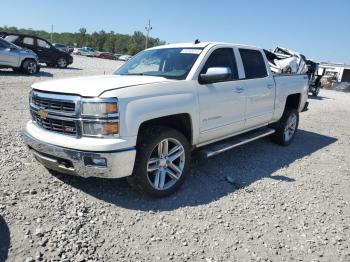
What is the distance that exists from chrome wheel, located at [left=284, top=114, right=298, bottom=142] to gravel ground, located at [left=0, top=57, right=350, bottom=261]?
1.42m

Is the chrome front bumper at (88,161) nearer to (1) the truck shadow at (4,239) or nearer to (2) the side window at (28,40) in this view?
(1) the truck shadow at (4,239)

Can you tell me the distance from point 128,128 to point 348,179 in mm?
3853

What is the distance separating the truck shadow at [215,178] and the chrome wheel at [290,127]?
8.4 inches

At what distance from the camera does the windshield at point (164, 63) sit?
4684 millimetres

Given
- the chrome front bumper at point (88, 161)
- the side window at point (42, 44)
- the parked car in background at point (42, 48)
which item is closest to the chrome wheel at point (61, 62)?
the parked car in background at point (42, 48)

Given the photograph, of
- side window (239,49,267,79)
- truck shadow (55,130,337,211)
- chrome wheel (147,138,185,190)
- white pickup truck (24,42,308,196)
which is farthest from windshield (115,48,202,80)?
truck shadow (55,130,337,211)

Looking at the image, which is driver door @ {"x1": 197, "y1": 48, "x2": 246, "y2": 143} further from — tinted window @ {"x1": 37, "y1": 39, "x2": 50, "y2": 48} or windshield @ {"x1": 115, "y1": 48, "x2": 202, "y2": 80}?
tinted window @ {"x1": 37, "y1": 39, "x2": 50, "y2": 48}

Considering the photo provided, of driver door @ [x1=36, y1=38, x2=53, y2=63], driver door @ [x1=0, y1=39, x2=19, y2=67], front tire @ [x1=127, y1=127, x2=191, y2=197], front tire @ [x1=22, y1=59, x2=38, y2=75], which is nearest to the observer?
front tire @ [x1=127, y1=127, x2=191, y2=197]

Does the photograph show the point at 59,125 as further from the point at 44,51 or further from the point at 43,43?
the point at 44,51

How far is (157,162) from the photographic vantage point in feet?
13.8

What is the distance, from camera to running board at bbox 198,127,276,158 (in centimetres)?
485

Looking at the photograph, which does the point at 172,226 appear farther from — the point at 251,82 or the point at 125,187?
the point at 251,82

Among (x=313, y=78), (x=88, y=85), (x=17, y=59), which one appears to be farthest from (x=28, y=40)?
(x=88, y=85)

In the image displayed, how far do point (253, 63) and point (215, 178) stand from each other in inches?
84.7
